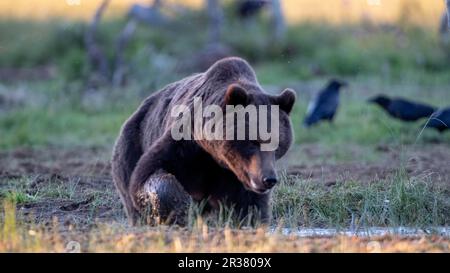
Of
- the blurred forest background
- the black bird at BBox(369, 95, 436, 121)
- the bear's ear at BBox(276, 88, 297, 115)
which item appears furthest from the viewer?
the black bird at BBox(369, 95, 436, 121)

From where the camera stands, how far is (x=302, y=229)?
23.2ft

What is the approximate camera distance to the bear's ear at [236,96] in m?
5.97

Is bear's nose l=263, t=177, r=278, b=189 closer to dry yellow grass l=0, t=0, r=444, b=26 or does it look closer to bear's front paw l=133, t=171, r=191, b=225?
bear's front paw l=133, t=171, r=191, b=225

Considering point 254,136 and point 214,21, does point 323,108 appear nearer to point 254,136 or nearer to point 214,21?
point 214,21

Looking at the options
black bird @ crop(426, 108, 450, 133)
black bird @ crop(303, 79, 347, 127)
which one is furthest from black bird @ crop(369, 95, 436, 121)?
black bird @ crop(303, 79, 347, 127)

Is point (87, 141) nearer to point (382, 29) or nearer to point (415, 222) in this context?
point (415, 222)

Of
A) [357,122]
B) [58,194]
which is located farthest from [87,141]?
[58,194]

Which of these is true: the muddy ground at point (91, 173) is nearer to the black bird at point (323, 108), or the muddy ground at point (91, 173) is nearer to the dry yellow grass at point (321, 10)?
the black bird at point (323, 108)

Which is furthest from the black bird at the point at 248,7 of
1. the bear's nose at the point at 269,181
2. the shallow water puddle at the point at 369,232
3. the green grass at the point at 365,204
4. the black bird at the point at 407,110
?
the bear's nose at the point at 269,181

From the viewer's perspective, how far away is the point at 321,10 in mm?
25844

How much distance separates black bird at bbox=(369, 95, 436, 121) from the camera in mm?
13234

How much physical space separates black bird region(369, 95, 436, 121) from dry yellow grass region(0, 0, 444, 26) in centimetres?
786

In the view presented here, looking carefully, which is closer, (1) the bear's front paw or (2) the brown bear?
(2) the brown bear

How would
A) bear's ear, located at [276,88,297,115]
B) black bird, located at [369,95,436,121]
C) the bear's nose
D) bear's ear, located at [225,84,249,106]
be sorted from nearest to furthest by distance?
the bear's nose
bear's ear, located at [225,84,249,106]
bear's ear, located at [276,88,297,115]
black bird, located at [369,95,436,121]
